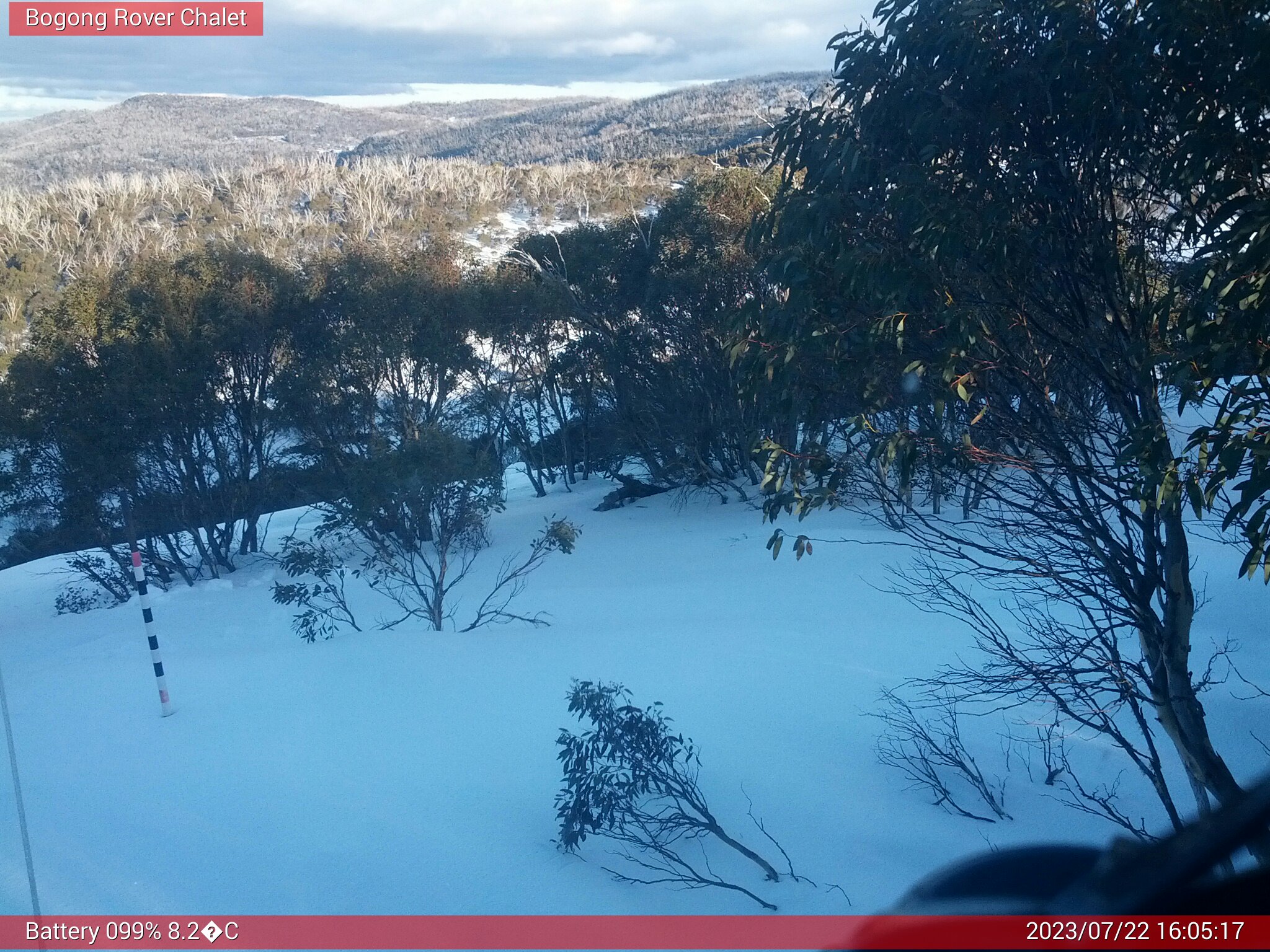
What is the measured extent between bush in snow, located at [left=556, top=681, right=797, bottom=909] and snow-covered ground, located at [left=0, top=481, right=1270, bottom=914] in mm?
119

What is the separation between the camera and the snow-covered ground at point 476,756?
4262mm

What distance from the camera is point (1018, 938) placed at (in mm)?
1291

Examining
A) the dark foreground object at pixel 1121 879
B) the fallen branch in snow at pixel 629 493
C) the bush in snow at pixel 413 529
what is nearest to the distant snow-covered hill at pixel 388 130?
the bush in snow at pixel 413 529

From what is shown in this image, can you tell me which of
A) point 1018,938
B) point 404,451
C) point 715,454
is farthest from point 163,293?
point 1018,938

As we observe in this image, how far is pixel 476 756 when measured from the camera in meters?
5.60

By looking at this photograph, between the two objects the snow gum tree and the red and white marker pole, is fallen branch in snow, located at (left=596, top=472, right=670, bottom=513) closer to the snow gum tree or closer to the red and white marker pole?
the red and white marker pole

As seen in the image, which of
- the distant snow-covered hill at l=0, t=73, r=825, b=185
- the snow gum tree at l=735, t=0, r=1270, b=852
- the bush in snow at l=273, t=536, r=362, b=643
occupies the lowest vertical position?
the bush in snow at l=273, t=536, r=362, b=643

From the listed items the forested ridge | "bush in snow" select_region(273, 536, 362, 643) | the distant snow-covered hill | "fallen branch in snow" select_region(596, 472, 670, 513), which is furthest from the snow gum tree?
the distant snow-covered hill

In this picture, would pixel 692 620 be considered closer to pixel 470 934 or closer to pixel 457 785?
pixel 457 785

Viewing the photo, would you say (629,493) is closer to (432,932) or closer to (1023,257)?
(1023,257)

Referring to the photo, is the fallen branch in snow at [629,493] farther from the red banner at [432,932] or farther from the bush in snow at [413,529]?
the red banner at [432,932]

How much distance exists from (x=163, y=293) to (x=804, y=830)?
42.3 feet

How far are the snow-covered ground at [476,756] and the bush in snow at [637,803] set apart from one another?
12 centimetres

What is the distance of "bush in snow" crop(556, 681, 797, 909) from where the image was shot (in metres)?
4.37
